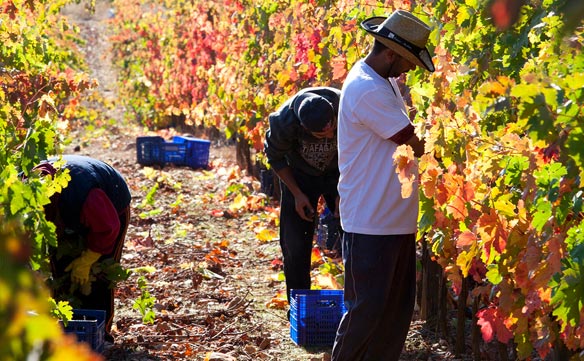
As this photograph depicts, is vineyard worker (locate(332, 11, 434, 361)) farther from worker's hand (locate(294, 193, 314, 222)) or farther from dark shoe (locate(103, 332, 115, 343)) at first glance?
dark shoe (locate(103, 332, 115, 343))

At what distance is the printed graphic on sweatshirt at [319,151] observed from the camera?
6309mm

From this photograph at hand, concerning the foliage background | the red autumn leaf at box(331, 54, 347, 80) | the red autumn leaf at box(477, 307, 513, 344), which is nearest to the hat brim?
the foliage background

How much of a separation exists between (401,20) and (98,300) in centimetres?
270

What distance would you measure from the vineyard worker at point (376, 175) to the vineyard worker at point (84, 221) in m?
1.57

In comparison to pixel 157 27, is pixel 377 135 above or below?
above

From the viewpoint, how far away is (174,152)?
1605 cm

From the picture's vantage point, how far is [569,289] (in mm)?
3238

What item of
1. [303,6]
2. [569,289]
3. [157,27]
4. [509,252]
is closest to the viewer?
[569,289]

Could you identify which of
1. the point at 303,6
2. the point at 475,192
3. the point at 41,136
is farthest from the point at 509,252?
the point at 303,6

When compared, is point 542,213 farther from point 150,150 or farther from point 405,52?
point 150,150

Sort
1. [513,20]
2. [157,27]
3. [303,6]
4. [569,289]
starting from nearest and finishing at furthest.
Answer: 1. [513,20]
2. [569,289]
3. [303,6]
4. [157,27]

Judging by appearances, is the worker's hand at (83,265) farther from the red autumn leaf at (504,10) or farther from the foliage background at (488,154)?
the red autumn leaf at (504,10)

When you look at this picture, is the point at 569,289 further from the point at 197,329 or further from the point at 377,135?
the point at 197,329

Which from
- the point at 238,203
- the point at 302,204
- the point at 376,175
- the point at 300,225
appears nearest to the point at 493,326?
the point at 376,175
